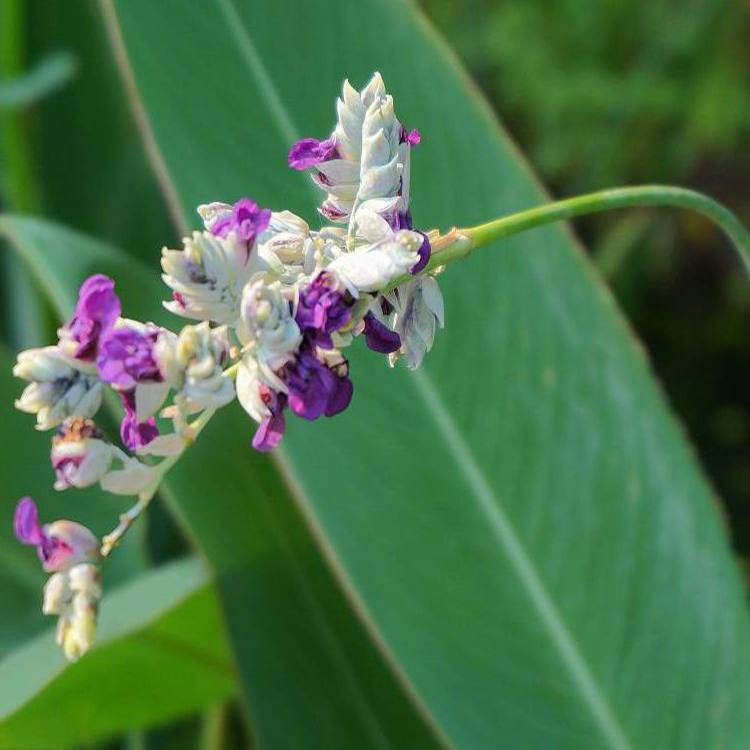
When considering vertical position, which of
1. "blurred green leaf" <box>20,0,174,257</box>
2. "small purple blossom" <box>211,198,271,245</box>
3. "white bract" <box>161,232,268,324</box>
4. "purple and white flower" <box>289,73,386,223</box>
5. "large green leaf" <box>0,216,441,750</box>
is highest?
"blurred green leaf" <box>20,0,174,257</box>

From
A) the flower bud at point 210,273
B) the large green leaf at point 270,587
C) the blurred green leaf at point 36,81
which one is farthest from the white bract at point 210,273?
the blurred green leaf at point 36,81

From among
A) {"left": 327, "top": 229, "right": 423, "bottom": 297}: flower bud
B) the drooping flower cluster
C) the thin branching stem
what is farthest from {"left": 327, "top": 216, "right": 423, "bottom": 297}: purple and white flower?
the drooping flower cluster

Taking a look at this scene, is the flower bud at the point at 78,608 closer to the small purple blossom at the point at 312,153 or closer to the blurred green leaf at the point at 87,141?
the small purple blossom at the point at 312,153

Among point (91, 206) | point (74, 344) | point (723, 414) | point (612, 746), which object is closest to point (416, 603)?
point (612, 746)

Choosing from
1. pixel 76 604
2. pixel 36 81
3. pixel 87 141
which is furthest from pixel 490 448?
pixel 87 141

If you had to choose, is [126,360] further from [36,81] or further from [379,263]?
[36,81]

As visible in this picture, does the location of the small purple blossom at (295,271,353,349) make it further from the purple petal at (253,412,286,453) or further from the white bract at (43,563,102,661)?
the white bract at (43,563,102,661)

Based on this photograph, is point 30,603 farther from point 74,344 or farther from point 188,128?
point 74,344
